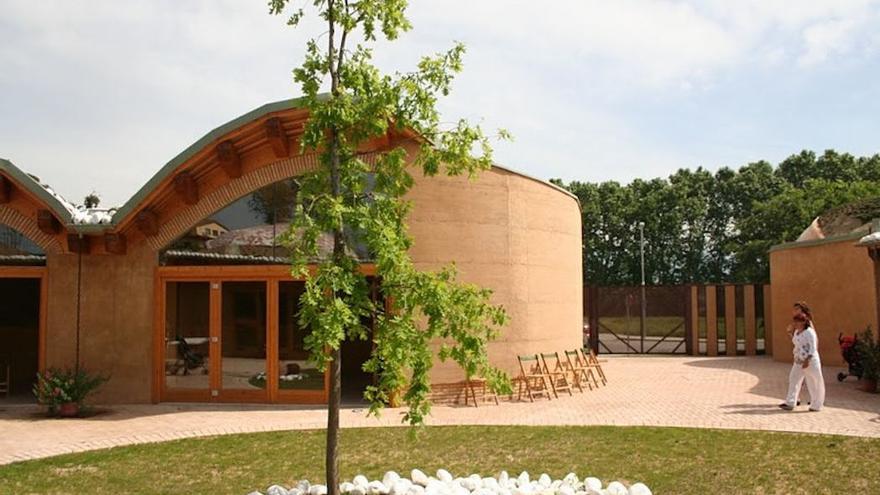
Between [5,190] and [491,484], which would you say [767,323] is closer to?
[491,484]

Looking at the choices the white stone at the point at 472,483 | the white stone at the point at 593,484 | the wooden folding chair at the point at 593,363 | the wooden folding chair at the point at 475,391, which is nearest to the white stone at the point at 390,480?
the white stone at the point at 472,483

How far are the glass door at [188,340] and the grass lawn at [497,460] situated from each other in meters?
3.62

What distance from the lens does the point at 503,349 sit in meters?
13.9

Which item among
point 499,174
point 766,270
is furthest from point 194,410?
point 766,270

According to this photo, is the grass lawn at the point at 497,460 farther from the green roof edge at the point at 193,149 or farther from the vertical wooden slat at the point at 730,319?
the vertical wooden slat at the point at 730,319

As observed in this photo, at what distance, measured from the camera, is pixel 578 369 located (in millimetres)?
14742

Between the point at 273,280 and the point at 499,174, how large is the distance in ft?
14.5

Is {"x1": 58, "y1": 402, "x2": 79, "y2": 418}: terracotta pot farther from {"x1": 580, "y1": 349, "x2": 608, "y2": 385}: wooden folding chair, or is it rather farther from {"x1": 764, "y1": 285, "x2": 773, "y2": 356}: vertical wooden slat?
{"x1": 764, "y1": 285, "x2": 773, "y2": 356}: vertical wooden slat

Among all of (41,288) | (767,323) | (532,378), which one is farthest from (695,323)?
(41,288)

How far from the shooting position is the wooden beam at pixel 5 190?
13938mm

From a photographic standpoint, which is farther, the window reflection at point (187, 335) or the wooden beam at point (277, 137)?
the window reflection at point (187, 335)

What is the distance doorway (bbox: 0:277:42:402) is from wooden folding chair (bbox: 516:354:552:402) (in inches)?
439

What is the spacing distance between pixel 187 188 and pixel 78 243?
86.4 inches

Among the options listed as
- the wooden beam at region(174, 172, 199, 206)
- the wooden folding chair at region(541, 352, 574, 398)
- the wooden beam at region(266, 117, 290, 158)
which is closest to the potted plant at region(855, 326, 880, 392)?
the wooden folding chair at region(541, 352, 574, 398)
